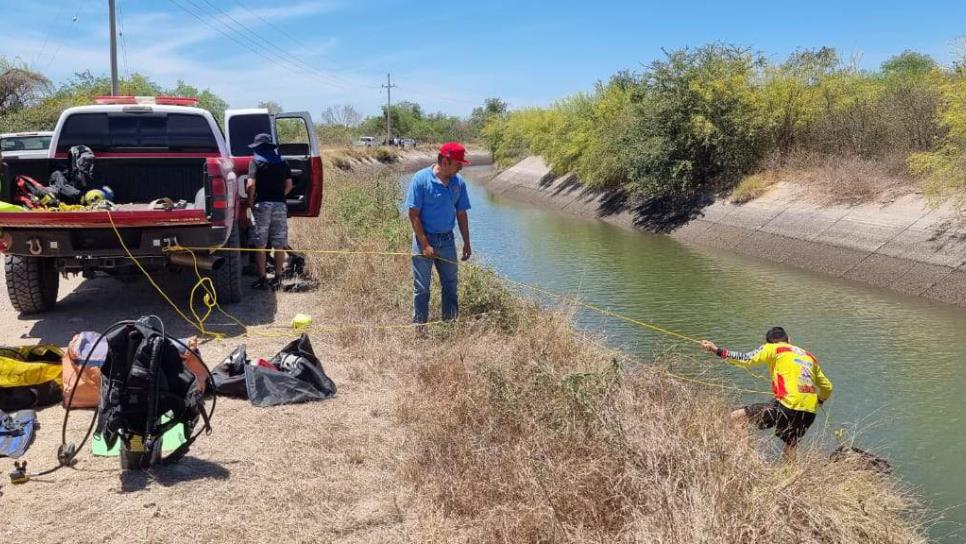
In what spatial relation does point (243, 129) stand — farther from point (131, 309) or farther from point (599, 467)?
A: point (599, 467)

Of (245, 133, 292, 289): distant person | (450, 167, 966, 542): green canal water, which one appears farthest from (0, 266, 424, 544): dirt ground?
(245, 133, 292, 289): distant person

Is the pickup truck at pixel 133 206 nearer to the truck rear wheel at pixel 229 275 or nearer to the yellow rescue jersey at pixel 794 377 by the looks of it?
the truck rear wheel at pixel 229 275

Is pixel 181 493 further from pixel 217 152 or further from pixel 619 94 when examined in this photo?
pixel 619 94

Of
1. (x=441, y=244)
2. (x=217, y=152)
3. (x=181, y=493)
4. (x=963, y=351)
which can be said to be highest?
(x=217, y=152)

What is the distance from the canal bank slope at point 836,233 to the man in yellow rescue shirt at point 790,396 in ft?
31.9

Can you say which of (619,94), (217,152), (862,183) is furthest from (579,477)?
(619,94)

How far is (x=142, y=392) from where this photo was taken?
13.8 ft

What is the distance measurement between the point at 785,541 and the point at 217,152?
299 inches

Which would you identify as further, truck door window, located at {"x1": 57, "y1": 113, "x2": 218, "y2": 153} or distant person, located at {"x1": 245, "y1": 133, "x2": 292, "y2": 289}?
distant person, located at {"x1": 245, "y1": 133, "x2": 292, "y2": 289}

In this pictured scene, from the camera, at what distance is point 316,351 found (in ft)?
23.0

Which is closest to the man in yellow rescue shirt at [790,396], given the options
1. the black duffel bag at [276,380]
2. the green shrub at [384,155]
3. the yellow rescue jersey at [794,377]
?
the yellow rescue jersey at [794,377]

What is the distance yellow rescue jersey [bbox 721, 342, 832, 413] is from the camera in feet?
19.3

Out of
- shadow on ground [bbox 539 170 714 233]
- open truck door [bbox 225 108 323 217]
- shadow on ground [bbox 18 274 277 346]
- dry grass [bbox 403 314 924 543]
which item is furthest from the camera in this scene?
shadow on ground [bbox 539 170 714 233]

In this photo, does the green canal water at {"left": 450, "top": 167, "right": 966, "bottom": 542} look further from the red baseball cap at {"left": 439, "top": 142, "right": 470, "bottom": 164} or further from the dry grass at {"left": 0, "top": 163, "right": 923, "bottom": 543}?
the red baseball cap at {"left": 439, "top": 142, "right": 470, "bottom": 164}
